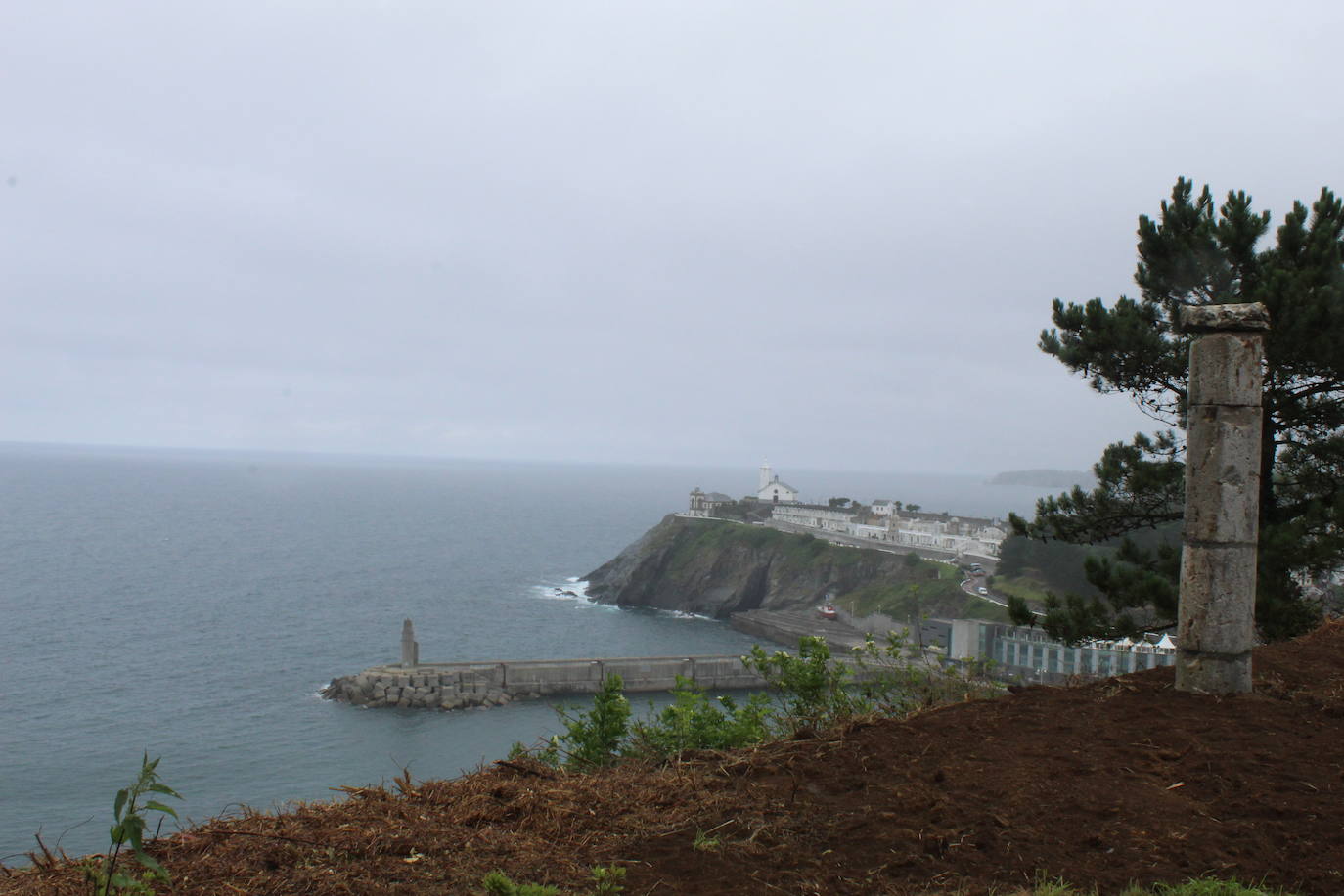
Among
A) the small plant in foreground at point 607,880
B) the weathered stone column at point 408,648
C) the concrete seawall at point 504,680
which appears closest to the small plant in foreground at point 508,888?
the small plant in foreground at point 607,880

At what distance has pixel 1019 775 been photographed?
510 centimetres

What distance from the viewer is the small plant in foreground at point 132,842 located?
3.32 m

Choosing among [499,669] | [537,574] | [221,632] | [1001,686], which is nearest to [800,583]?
[537,574]

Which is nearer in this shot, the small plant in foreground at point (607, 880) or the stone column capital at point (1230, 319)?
the small plant in foreground at point (607, 880)

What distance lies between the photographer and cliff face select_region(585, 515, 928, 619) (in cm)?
7156

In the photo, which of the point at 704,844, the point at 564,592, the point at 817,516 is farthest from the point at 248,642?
the point at 817,516

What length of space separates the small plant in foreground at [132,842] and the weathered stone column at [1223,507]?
6.43m

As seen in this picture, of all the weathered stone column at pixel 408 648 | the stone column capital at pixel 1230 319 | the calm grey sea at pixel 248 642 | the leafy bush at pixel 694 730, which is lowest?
the calm grey sea at pixel 248 642

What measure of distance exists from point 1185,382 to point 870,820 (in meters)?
11.5

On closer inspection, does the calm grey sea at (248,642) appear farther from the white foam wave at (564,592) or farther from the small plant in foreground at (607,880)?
the small plant in foreground at (607,880)

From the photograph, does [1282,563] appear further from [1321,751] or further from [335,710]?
[335,710]

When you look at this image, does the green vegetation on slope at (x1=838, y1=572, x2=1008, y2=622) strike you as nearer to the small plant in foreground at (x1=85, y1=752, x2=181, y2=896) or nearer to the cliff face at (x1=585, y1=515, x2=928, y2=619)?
the cliff face at (x1=585, y1=515, x2=928, y2=619)

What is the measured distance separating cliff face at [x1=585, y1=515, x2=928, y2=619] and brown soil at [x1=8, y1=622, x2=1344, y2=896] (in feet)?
207

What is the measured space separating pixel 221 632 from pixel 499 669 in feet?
59.5
